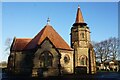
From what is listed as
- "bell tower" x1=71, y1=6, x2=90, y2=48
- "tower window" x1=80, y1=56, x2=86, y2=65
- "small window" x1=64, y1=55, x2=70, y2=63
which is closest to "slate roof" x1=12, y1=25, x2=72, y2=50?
"small window" x1=64, y1=55, x2=70, y2=63

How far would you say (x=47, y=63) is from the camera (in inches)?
1316

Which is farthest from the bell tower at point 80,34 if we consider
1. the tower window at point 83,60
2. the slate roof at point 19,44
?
the slate roof at point 19,44

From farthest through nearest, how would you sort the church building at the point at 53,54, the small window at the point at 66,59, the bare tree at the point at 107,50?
the bare tree at the point at 107,50, the small window at the point at 66,59, the church building at the point at 53,54

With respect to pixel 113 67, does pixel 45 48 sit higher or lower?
higher

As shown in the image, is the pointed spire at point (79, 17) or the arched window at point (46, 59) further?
the pointed spire at point (79, 17)

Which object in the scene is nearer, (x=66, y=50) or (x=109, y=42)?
(x=66, y=50)

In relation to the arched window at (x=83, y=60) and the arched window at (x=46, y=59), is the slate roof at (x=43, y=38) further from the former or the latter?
the arched window at (x=83, y=60)

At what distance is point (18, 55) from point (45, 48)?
664 cm

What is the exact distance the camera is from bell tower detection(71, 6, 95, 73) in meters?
39.0

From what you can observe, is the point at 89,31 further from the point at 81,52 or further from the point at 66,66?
the point at 66,66

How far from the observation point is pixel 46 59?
109ft

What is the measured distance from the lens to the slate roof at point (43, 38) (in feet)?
116

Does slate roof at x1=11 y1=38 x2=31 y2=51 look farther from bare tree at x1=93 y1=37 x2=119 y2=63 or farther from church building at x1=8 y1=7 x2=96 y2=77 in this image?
bare tree at x1=93 y1=37 x2=119 y2=63

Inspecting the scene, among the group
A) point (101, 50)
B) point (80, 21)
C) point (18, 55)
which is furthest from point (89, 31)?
point (101, 50)
